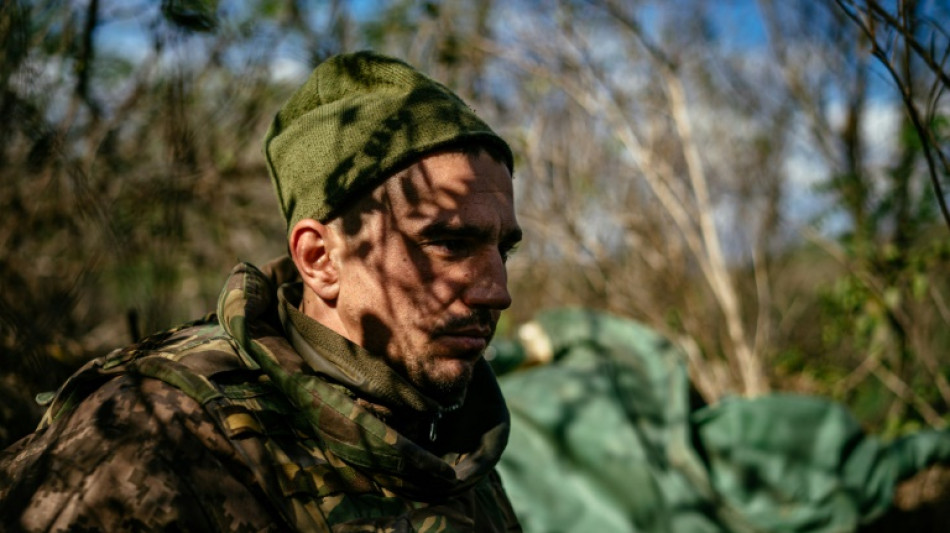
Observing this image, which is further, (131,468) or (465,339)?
(465,339)

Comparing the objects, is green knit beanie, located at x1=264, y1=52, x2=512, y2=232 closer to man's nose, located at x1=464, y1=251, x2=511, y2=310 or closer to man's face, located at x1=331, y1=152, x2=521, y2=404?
man's face, located at x1=331, y1=152, x2=521, y2=404

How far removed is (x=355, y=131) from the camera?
195 cm

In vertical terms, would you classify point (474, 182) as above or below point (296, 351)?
above

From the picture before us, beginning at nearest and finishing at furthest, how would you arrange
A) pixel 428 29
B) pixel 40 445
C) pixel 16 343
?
pixel 40 445, pixel 16 343, pixel 428 29

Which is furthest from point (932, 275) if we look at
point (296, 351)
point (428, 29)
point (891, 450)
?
point (296, 351)

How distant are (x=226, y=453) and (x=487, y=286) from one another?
0.66 metres

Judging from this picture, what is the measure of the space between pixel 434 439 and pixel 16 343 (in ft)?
3.66

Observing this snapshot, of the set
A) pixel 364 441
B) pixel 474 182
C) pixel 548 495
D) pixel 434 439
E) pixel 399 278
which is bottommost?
pixel 548 495

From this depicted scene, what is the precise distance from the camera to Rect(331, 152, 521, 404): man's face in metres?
1.89

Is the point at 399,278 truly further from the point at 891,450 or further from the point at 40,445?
the point at 891,450

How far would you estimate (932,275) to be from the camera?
4.93 meters

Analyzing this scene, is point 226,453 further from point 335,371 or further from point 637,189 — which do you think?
point 637,189

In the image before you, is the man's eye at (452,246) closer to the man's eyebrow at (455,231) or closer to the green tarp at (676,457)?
the man's eyebrow at (455,231)

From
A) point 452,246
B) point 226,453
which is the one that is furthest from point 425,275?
point 226,453
